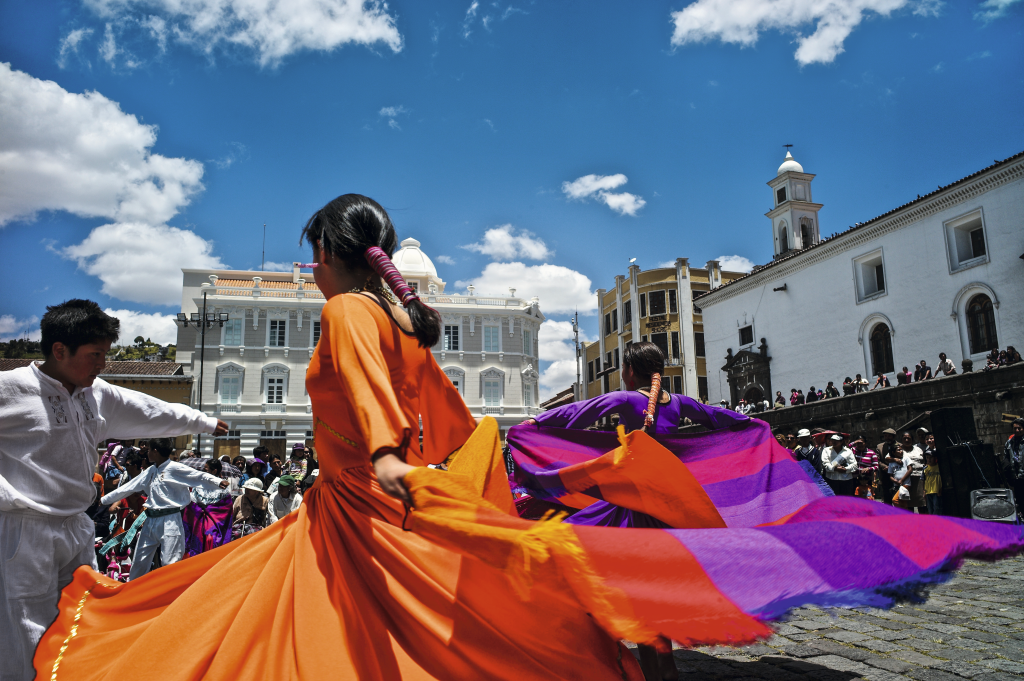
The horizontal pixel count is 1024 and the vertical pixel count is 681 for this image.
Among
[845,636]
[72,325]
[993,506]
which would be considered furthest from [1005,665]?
[993,506]

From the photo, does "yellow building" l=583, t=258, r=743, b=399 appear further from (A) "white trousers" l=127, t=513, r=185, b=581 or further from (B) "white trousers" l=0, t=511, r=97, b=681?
(B) "white trousers" l=0, t=511, r=97, b=681

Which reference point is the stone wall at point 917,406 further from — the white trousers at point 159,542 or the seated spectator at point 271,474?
the white trousers at point 159,542

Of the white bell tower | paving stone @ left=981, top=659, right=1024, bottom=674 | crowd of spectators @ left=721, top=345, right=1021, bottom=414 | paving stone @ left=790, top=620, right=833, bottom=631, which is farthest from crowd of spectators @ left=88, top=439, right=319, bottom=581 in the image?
the white bell tower

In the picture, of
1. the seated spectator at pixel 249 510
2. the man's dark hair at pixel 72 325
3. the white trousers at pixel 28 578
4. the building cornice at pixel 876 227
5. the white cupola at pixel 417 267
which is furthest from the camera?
the white cupola at pixel 417 267

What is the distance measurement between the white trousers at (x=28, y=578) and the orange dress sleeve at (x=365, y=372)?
157cm

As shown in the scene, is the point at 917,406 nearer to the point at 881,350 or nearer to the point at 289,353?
the point at 881,350

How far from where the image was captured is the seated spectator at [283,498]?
7.97 m

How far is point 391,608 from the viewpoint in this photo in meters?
1.51

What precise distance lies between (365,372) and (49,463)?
5.71 ft

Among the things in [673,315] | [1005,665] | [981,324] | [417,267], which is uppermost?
[417,267]

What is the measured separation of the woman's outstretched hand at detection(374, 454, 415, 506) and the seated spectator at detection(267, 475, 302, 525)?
7127 mm

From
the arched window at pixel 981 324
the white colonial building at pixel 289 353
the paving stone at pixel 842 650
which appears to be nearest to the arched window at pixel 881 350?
the arched window at pixel 981 324

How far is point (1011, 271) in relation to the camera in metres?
18.7

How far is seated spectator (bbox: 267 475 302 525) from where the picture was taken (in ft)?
26.2
